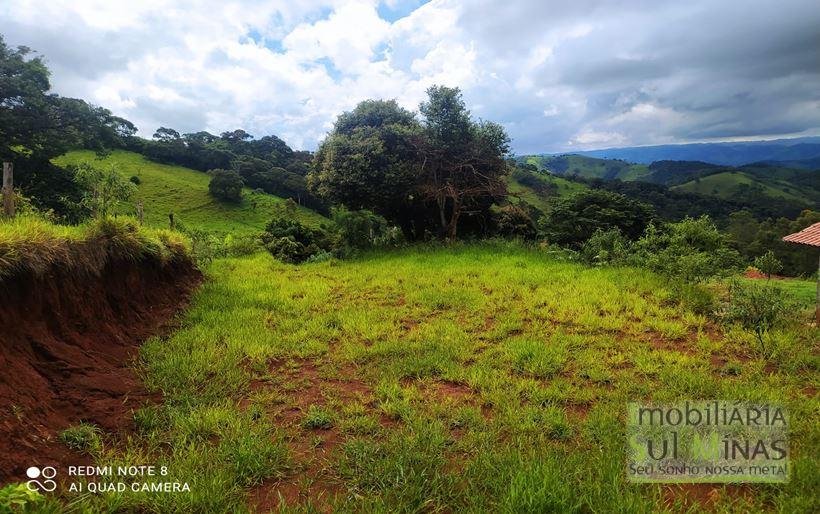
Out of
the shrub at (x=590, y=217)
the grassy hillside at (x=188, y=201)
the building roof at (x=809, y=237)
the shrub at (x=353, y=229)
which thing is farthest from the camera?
the grassy hillside at (x=188, y=201)

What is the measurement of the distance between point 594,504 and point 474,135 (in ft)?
50.1

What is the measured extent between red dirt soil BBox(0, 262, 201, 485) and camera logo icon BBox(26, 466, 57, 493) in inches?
2.4

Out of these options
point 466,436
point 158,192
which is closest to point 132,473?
point 466,436

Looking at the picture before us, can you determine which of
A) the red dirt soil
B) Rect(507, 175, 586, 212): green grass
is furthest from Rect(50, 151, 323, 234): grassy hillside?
the red dirt soil

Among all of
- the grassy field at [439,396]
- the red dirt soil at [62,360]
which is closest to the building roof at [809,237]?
the grassy field at [439,396]

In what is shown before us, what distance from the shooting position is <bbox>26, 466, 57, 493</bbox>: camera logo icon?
304 cm

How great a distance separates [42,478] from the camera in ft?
10.3

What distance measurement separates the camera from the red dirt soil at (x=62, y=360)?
11.2ft

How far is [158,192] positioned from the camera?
49469mm

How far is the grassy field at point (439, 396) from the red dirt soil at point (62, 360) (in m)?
0.31

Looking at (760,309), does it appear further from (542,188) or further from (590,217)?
(542,188)

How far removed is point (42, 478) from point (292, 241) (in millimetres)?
13690

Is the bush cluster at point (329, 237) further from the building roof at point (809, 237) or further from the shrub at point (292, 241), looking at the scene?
the building roof at point (809, 237)

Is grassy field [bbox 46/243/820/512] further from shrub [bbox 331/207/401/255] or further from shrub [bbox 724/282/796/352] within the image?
shrub [bbox 331/207/401/255]
